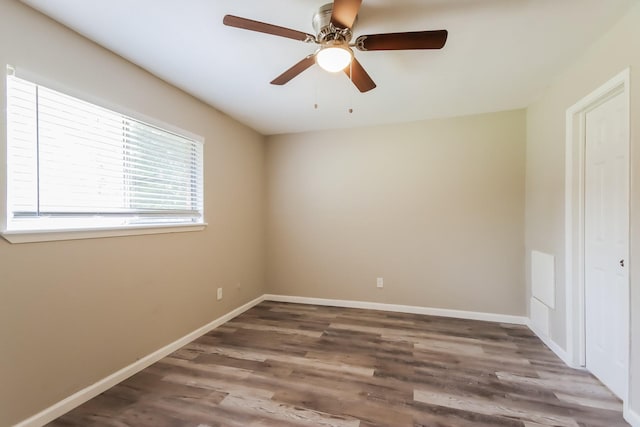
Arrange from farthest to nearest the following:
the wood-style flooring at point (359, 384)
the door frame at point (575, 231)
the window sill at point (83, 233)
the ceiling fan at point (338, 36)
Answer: the door frame at point (575, 231), the wood-style flooring at point (359, 384), the window sill at point (83, 233), the ceiling fan at point (338, 36)

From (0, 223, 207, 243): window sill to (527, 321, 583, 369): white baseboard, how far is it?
11.7 ft

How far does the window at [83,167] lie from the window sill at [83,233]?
0.04 feet

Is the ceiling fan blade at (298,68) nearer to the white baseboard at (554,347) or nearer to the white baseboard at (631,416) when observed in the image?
the white baseboard at (631,416)

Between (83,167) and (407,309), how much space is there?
3.57 meters

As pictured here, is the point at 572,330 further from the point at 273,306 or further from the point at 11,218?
the point at 11,218

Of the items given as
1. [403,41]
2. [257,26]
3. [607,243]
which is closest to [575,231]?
[607,243]

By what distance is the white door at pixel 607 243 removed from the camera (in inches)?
72.5

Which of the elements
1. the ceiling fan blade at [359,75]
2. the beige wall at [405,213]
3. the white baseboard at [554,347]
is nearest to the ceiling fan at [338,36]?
the ceiling fan blade at [359,75]

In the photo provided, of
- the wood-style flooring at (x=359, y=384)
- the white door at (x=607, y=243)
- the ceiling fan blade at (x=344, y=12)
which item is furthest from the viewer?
the white door at (x=607, y=243)

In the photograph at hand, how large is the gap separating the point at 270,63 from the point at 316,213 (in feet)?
7.01

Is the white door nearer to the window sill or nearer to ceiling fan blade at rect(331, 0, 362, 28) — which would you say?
ceiling fan blade at rect(331, 0, 362, 28)

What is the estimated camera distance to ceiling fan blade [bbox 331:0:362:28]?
4.38ft

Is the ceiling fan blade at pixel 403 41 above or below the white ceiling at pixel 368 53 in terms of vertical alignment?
below

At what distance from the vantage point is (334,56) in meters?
1.63
